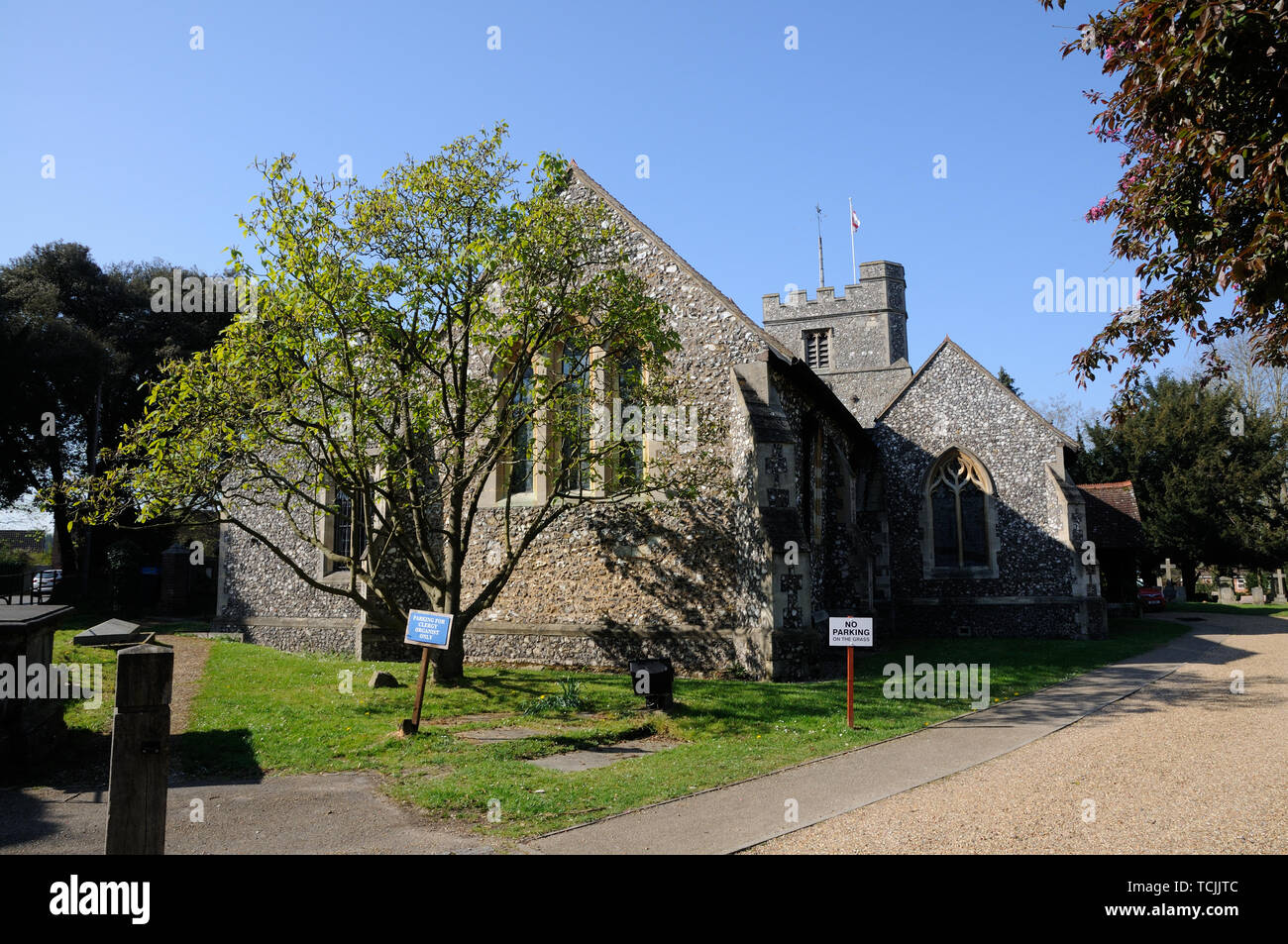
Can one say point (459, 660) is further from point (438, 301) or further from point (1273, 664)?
point (1273, 664)

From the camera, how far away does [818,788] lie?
7.04 meters

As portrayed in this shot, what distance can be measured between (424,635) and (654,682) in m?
3.03

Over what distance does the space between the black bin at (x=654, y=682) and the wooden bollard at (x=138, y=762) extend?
259 inches

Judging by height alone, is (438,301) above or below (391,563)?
above

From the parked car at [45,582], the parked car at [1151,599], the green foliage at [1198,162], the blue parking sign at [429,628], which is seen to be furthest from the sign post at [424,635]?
the parked car at [1151,599]

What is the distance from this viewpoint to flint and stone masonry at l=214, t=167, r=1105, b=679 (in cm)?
1316

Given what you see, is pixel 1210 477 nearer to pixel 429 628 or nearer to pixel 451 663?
pixel 451 663

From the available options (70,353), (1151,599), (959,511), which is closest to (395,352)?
(959,511)

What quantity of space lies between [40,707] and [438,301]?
6.65m

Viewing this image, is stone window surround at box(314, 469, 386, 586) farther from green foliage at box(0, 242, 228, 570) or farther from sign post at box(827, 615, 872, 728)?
green foliage at box(0, 242, 228, 570)

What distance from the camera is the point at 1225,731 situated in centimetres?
952

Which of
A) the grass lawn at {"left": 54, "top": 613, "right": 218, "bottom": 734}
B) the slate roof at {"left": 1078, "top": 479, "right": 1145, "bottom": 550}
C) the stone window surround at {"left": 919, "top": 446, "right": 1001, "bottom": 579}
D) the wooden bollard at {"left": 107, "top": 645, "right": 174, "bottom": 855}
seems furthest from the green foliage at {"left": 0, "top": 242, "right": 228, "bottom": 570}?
the slate roof at {"left": 1078, "top": 479, "right": 1145, "bottom": 550}
